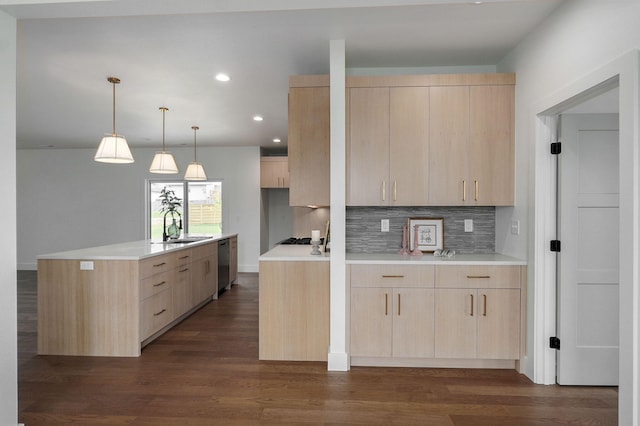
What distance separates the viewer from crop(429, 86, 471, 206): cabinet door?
10.8 ft

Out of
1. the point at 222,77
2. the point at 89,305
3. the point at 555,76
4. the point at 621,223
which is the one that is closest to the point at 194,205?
the point at 222,77

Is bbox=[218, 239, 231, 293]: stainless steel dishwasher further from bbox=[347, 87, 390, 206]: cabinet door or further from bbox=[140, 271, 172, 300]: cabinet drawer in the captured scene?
bbox=[347, 87, 390, 206]: cabinet door

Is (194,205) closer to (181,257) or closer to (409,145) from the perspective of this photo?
(181,257)

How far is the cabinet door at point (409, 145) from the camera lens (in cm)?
330

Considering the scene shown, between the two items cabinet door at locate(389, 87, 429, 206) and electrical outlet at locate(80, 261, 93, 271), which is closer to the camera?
cabinet door at locate(389, 87, 429, 206)

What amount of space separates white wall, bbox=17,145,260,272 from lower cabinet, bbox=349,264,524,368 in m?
5.07

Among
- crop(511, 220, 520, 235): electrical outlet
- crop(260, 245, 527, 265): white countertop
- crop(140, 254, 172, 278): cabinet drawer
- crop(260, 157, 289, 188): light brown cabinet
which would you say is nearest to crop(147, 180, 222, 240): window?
crop(260, 157, 289, 188): light brown cabinet

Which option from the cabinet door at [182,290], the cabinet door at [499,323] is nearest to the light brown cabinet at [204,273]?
the cabinet door at [182,290]

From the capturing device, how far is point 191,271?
479 centimetres

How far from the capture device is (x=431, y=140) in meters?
3.31

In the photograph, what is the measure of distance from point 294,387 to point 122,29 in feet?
9.63

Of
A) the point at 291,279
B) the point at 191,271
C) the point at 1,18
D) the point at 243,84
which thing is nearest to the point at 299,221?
the point at 191,271

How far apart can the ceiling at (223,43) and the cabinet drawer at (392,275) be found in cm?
181

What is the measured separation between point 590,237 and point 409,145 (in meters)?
1.49
